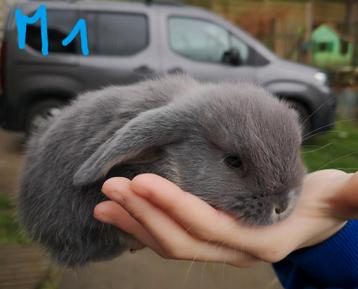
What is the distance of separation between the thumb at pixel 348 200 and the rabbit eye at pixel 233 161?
285 mm

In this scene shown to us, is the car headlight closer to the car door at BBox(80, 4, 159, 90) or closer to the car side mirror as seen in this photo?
the car side mirror

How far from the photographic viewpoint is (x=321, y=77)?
20.3ft

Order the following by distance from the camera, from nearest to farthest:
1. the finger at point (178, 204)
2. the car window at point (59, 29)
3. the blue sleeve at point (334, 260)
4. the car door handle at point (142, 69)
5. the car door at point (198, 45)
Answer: the finger at point (178, 204) < the blue sleeve at point (334, 260) < the car window at point (59, 29) < the car door handle at point (142, 69) < the car door at point (198, 45)

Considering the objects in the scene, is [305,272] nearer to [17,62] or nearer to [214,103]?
[214,103]

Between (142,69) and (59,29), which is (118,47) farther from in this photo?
(59,29)

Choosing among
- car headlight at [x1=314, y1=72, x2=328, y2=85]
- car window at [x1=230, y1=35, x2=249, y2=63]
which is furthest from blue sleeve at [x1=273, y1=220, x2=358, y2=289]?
car headlight at [x1=314, y1=72, x2=328, y2=85]

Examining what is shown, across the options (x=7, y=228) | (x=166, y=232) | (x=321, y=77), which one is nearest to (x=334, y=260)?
(x=166, y=232)

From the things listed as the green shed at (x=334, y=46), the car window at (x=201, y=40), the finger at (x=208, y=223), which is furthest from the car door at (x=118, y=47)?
the finger at (x=208, y=223)

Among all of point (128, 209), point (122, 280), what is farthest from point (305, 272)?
point (122, 280)

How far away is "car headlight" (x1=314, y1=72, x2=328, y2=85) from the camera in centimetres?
614

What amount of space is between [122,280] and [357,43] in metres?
4.19

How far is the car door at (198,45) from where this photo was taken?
5797mm

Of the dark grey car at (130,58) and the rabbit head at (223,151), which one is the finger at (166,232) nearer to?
the rabbit head at (223,151)

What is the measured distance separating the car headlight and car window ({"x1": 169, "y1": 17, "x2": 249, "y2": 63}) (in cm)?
99
